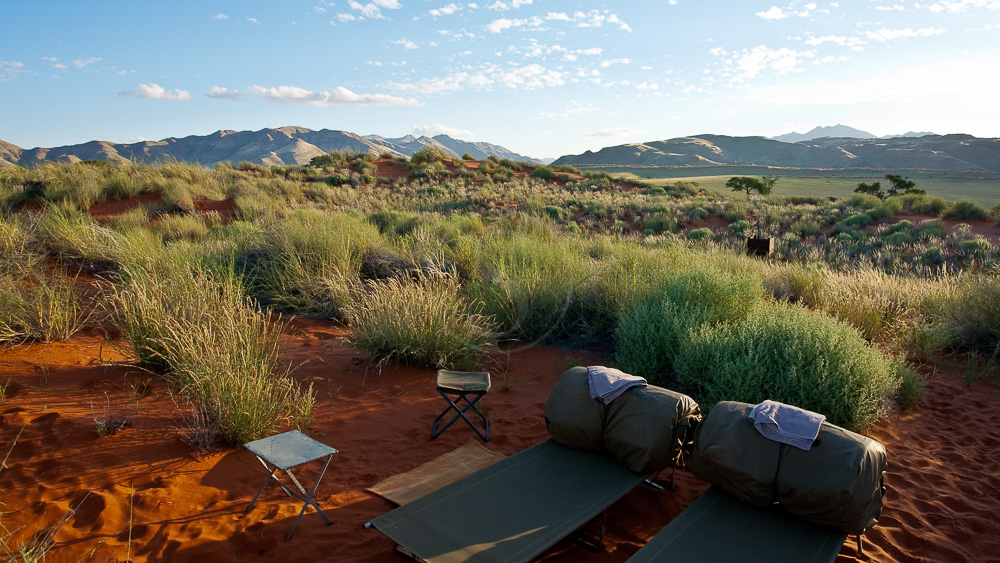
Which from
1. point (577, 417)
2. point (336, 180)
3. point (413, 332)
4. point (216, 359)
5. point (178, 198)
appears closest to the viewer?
point (577, 417)

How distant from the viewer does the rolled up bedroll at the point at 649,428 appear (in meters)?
3.49

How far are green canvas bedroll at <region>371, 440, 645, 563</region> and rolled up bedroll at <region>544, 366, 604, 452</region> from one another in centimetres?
9

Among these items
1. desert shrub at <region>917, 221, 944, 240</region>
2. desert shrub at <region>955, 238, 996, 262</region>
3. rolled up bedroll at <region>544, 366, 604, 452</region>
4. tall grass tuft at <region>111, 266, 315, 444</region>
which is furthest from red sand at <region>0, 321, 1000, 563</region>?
desert shrub at <region>917, 221, 944, 240</region>

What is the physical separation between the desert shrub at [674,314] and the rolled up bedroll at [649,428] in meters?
1.70

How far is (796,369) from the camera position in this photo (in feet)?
15.1

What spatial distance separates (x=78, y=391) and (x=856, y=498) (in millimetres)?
5600

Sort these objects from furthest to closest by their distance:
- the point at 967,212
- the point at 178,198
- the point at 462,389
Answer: the point at 967,212, the point at 178,198, the point at 462,389

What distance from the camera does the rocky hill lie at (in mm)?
77875

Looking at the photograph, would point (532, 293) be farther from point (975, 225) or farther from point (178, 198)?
point (975, 225)

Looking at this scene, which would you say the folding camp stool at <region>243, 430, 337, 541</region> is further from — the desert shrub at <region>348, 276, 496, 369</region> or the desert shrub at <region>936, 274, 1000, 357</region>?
the desert shrub at <region>936, 274, 1000, 357</region>

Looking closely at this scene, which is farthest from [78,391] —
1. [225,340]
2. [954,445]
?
[954,445]

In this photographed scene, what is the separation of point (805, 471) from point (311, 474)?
10.2 feet

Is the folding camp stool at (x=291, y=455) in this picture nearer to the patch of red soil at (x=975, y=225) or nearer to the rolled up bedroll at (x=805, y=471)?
the rolled up bedroll at (x=805, y=471)

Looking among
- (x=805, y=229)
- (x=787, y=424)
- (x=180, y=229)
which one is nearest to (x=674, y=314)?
Result: (x=787, y=424)
